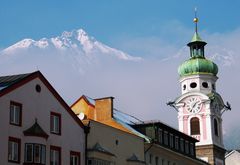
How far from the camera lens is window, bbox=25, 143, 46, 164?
180 ft

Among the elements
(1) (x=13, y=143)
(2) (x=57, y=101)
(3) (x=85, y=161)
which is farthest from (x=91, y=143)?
(1) (x=13, y=143)

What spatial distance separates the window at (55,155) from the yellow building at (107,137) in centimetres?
433

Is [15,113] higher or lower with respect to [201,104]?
lower

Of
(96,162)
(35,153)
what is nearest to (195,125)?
(96,162)

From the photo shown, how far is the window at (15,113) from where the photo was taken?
54625 millimetres

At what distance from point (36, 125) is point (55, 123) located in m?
3.56

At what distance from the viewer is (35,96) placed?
188 ft

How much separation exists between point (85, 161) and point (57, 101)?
6.33 meters

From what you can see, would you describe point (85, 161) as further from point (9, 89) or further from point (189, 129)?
point (189, 129)

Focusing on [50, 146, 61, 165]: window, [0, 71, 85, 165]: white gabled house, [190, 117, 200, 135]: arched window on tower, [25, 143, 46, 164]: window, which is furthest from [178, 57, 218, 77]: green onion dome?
[25, 143, 46, 164]: window

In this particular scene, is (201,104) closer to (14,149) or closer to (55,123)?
(55,123)

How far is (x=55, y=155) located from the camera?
5825 cm

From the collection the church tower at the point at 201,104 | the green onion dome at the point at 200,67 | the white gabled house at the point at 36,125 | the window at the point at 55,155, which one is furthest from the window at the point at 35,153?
the green onion dome at the point at 200,67

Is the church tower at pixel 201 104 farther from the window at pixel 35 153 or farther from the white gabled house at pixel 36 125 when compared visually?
the window at pixel 35 153
